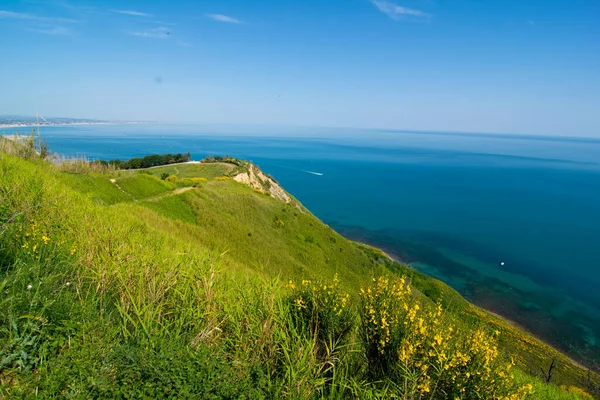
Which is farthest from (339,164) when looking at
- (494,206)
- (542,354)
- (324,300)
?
(324,300)

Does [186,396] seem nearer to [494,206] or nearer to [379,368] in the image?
[379,368]

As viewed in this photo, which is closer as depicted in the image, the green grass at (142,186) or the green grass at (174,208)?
the green grass at (174,208)

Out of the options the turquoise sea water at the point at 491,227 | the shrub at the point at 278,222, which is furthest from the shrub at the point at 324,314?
the turquoise sea water at the point at 491,227

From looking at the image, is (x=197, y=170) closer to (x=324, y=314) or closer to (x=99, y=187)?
(x=99, y=187)

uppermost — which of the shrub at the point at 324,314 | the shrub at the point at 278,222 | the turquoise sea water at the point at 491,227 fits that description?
the shrub at the point at 324,314

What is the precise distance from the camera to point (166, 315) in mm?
5492

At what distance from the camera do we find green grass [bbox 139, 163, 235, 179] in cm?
4316

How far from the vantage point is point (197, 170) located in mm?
46344

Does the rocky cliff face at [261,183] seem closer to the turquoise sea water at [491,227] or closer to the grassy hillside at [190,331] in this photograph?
the turquoise sea water at [491,227]

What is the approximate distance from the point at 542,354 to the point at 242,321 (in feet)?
104

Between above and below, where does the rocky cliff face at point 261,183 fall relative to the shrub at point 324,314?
below

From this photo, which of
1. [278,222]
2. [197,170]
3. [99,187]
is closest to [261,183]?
[197,170]

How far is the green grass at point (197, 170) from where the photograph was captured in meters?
43.2

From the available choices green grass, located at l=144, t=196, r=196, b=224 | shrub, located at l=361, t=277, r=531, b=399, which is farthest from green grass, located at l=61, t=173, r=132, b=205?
shrub, located at l=361, t=277, r=531, b=399
